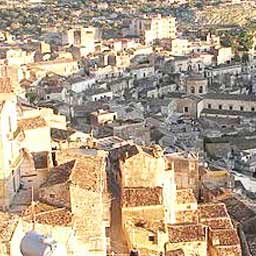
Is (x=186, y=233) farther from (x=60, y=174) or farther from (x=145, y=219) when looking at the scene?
(x=60, y=174)

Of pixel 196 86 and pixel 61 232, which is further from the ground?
pixel 61 232

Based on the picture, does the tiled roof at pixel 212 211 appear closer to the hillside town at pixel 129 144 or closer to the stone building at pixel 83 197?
the hillside town at pixel 129 144

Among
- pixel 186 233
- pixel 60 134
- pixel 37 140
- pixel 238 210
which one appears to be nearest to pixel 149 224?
pixel 186 233

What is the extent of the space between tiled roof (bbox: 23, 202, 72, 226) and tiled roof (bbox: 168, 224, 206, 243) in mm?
2628

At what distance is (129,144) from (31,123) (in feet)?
9.54

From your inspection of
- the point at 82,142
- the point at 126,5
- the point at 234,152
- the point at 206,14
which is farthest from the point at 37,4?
the point at 82,142

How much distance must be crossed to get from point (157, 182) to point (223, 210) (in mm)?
1874

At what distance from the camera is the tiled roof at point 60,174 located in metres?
14.9

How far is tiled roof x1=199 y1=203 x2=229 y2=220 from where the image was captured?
1712cm

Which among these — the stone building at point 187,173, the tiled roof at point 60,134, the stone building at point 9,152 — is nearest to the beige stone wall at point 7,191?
the stone building at point 9,152

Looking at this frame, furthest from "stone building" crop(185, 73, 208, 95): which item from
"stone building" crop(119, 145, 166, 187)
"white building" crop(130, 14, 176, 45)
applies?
"stone building" crop(119, 145, 166, 187)

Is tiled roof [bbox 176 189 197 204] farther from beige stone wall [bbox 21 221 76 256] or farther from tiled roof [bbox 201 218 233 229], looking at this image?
beige stone wall [bbox 21 221 76 256]

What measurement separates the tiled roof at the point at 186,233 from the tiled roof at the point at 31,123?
14.4 feet

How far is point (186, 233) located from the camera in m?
15.6
